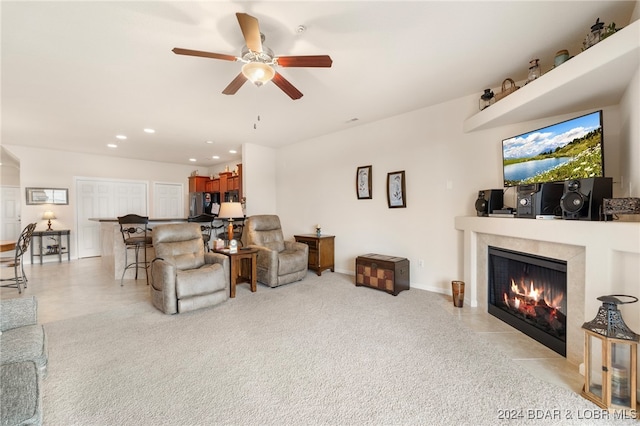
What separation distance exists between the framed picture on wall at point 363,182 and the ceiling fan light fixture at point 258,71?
2.66 m

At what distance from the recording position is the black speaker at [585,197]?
192 centimetres

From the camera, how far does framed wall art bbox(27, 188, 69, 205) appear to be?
5.83 m

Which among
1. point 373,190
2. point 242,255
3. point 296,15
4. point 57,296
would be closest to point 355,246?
point 373,190

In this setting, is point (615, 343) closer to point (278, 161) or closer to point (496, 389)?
point (496, 389)

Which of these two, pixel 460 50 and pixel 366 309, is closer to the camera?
pixel 460 50

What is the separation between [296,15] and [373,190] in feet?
9.69

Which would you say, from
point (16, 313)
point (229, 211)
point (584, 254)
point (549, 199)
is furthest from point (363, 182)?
point (16, 313)

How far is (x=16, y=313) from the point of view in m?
1.76

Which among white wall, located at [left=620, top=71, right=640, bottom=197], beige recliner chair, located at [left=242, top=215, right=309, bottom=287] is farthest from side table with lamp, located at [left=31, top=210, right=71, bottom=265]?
white wall, located at [left=620, top=71, right=640, bottom=197]

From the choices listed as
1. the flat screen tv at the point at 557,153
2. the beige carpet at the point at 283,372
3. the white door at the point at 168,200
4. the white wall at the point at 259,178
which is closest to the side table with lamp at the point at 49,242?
the white door at the point at 168,200

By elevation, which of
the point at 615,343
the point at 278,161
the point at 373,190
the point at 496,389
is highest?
the point at 278,161

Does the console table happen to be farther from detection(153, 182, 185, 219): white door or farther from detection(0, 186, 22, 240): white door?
detection(153, 182, 185, 219): white door

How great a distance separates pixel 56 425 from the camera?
4.84 feet

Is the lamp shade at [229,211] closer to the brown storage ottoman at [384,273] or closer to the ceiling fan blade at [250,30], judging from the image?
the brown storage ottoman at [384,273]
